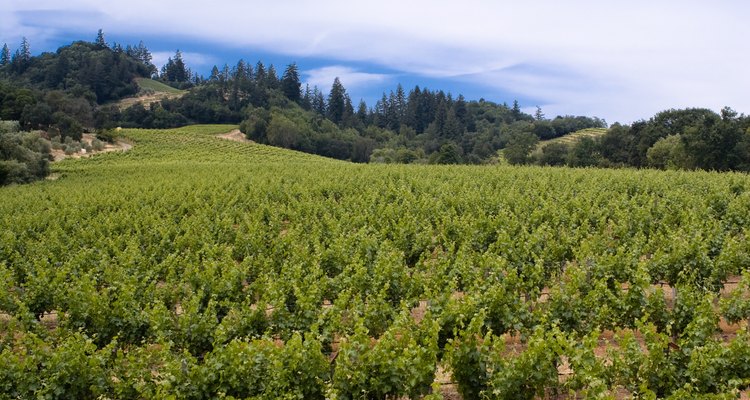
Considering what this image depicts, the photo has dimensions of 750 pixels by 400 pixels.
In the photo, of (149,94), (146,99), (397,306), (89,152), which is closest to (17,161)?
(89,152)

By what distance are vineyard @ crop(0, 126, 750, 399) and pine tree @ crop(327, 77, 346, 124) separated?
11168 centimetres

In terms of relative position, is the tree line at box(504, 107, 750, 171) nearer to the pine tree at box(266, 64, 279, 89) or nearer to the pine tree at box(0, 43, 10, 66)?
the pine tree at box(266, 64, 279, 89)

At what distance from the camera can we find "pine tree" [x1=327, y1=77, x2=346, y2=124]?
13450 cm

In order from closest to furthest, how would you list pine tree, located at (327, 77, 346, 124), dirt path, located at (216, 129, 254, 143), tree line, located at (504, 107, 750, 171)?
tree line, located at (504, 107, 750, 171) → dirt path, located at (216, 129, 254, 143) → pine tree, located at (327, 77, 346, 124)

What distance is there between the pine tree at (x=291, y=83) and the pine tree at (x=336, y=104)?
9.59 meters

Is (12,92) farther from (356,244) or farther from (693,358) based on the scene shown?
(693,358)

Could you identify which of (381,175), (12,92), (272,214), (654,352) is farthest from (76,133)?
(654,352)

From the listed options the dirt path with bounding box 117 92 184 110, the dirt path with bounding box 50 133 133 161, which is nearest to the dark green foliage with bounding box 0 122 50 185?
the dirt path with bounding box 50 133 133 161

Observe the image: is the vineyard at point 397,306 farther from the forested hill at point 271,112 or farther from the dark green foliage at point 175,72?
the dark green foliage at point 175,72

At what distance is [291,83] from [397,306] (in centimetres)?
13257

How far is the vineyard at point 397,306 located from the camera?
750cm

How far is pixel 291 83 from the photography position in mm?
138375

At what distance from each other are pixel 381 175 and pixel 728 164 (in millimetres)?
33595

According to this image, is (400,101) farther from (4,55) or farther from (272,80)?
(4,55)
